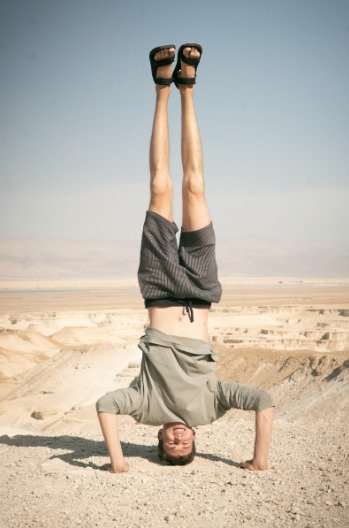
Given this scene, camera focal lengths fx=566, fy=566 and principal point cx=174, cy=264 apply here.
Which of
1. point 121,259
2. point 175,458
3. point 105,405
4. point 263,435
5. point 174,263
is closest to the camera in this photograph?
point 105,405

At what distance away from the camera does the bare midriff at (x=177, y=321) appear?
Result: 5402 millimetres

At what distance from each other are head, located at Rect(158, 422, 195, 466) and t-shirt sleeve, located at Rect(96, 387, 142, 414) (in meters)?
0.37

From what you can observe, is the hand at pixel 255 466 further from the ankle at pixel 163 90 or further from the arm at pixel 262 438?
the ankle at pixel 163 90

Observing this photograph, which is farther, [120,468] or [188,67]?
[188,67]

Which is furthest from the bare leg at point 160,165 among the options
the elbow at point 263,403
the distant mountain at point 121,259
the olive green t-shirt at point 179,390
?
the distant mountain at point 121,259

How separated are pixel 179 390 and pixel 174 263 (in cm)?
118


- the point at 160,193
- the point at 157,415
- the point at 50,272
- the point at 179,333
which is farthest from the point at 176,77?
the point at 50,272

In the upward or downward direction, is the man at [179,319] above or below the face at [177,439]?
above

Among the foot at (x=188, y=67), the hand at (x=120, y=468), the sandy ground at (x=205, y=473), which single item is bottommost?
the sandy ground at (x=205, y=473)

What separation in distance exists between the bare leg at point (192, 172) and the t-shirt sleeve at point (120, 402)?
165cm

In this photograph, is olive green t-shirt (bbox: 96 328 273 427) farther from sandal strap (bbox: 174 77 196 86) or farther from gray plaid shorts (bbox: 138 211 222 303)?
sandal strap (bbox: 174 77 196 86)

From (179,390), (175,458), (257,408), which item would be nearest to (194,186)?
(179,390)

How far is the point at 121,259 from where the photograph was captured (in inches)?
6053

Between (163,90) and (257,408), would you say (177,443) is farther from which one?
(163,90)
